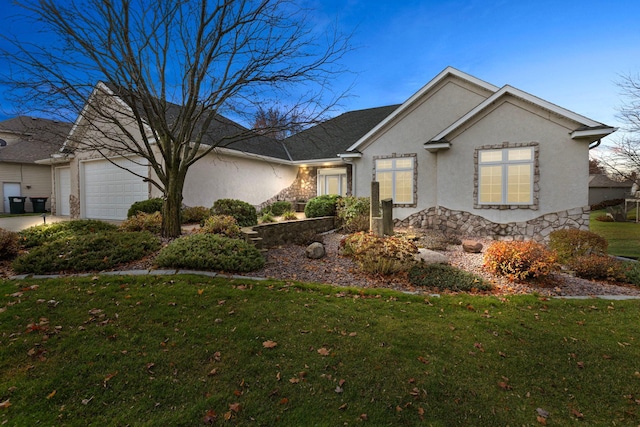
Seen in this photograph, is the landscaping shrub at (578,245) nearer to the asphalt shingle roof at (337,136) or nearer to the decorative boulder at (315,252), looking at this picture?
the decorative boulder at (315,252)

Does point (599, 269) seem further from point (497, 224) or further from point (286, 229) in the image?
point (286, 229)

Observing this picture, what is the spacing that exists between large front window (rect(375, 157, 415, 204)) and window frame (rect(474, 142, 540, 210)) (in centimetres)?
238

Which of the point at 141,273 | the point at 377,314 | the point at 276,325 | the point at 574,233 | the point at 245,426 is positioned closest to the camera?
the point at 245,426

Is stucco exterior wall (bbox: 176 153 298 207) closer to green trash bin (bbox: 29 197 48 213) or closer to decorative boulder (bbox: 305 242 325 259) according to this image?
decorative boulder (bbox: 305 242 325 259)

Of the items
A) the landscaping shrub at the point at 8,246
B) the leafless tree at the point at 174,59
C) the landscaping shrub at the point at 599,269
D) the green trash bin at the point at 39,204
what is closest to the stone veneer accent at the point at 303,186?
the leafless tree at the point at 174,59

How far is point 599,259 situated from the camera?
6699 mm

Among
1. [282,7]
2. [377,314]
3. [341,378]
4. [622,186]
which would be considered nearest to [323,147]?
[282,7]

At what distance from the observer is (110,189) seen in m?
13.2

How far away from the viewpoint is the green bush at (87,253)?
19.0ft

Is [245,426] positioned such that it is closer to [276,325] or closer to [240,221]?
[276,325]

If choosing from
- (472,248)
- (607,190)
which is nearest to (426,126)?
(472,248)

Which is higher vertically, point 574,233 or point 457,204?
point 457,204

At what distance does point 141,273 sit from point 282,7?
20.3 feet

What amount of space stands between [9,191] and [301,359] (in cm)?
2578
